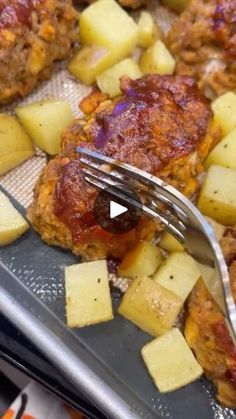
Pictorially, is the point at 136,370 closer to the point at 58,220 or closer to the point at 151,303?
the point at 151,303

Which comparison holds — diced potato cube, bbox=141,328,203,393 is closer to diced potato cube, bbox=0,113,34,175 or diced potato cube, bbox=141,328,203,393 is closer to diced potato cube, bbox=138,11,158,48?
diced potato cube, bbox=0,113,34,175

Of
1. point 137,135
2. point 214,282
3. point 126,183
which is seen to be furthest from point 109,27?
point 214,282

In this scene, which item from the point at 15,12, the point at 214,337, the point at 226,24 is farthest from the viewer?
the point at 226,24

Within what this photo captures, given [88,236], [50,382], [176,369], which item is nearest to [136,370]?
[176,369]

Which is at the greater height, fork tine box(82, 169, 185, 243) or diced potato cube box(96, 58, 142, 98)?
diced potato cube box(96, 58, 142, 98)

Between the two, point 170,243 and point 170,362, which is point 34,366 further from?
point 170,243

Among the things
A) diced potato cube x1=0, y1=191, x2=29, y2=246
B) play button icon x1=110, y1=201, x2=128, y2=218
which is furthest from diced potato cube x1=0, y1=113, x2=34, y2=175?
play button icon x1=110, y1=201, x2=128, y2=218
